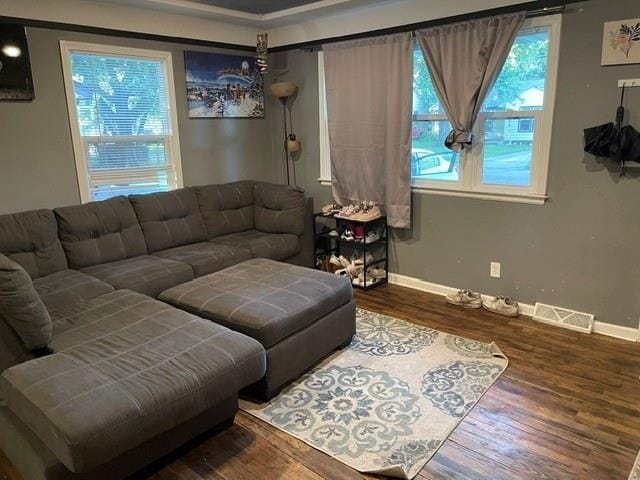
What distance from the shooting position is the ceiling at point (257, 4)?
388 cm

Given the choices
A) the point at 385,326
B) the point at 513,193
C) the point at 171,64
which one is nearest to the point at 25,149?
the point at 171,64

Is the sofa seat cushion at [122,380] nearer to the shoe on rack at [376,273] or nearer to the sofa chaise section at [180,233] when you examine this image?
the sofa chaise section at [180,233]

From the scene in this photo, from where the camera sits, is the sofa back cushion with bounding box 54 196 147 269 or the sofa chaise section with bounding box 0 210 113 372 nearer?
the sofa chaise section with bounding box 0 210 113 372

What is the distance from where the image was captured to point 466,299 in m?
3.68

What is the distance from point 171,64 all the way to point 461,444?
12.2ft

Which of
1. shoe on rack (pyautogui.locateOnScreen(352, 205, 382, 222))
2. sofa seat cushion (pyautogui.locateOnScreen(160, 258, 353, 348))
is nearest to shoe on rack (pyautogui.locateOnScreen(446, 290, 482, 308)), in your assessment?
shoe on rack (pyautogui.locateOnScreen(352, 205, 382, 222))

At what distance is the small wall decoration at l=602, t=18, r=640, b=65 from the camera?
2737 mm

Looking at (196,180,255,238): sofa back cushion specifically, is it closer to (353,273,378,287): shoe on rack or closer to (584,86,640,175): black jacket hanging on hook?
(353,273,378,287): shoe on rack

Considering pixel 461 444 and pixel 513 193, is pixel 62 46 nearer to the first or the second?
pixel 513 193

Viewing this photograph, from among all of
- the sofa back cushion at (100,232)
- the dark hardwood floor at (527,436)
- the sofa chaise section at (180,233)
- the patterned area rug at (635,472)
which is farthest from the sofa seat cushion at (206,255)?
the patterned area rug at (635,472)

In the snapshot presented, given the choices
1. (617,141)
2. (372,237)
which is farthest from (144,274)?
(617,141)

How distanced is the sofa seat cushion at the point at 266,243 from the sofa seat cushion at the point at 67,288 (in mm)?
1166

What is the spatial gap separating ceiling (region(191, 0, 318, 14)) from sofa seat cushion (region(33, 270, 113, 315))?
8.00ft

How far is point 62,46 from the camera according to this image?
11.2ft
